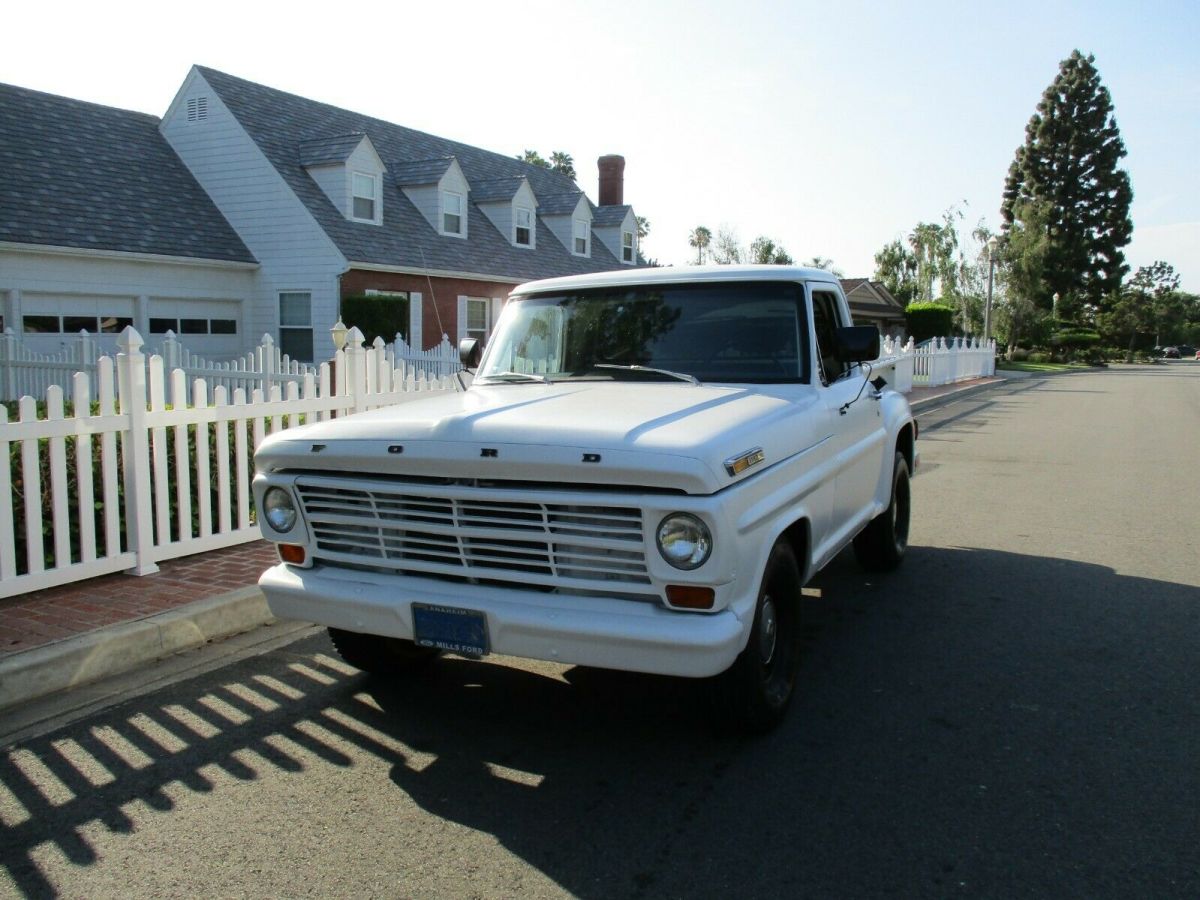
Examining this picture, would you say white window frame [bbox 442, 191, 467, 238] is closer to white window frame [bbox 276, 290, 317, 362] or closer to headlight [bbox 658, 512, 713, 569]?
white window frame [bbox 276, 290, 317, 362]

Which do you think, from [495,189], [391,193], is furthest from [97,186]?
[495,189]

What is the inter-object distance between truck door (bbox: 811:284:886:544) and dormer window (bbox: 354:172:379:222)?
1953 centimetres

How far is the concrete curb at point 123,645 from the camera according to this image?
4543 mm

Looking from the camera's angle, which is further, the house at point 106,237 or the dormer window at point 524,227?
the dormer window at point 524,227

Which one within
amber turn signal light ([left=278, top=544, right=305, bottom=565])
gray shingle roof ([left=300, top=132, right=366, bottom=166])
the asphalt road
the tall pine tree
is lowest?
the asphalt road

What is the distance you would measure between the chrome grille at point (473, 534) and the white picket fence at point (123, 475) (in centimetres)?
204

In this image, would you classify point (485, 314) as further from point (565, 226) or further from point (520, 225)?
point (565, 226)

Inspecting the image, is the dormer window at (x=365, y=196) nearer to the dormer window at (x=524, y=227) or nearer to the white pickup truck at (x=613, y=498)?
the dormer window at (x=524, y=227)

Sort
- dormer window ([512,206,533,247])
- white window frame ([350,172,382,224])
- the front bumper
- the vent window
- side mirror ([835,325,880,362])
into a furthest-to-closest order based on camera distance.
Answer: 1. dormer window ([512,206,533,247])
2. white window frame ([350,172,382,224])
3. the vent window
4. side mirror ([835,325,880,362])
5. the front bumper

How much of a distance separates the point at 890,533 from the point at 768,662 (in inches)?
116

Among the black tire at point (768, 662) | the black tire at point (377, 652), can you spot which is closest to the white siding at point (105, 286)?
the black tire at point (377, 652)

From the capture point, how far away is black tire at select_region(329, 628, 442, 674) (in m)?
4.73

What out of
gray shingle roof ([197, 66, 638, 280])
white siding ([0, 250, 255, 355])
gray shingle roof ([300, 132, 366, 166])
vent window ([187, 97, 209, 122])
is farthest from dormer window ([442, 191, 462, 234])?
vent window ([187, 97, 209, 122])

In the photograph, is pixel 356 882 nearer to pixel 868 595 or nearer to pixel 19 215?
pixel 868 595
